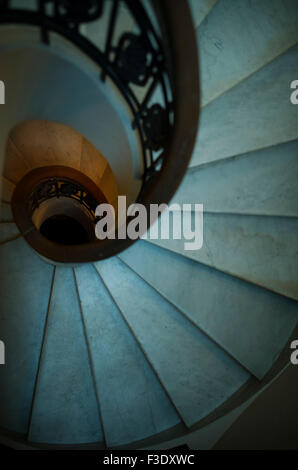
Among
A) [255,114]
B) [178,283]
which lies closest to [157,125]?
[255,114]

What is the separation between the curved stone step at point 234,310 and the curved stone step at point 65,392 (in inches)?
39.9

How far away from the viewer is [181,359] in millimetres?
2850

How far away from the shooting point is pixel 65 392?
295cm

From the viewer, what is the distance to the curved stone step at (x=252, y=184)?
2.54 metres

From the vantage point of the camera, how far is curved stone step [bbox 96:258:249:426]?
2.81m

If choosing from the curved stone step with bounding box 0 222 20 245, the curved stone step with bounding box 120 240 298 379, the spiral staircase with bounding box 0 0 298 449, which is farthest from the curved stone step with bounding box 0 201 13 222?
the curved stone step with bounding box 120 240 298 379

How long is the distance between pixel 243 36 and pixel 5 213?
9.94 ft

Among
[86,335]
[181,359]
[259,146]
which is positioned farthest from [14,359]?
[259,146]

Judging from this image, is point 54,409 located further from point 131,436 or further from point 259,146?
point 259,146
